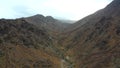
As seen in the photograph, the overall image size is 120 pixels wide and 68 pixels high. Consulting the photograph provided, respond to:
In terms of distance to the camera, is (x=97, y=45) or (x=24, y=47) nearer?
(x=24, y=47)

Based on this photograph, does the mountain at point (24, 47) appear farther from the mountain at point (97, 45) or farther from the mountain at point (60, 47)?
the mountain at point (97, 45)

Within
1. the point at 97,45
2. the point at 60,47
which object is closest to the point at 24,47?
the point at 60,47

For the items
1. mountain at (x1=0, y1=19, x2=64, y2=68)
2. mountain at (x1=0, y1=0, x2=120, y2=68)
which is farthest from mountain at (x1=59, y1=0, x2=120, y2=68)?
mountain at (x1=0, y1=19, x2=64, y2=68)

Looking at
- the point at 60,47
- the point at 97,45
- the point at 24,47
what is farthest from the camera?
the point at 60,47

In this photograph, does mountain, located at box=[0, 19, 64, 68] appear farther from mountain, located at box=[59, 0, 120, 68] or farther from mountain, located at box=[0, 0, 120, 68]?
mountain, located at box=[59, 0, 120, 68]

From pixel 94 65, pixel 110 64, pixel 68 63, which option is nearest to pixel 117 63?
pixel 110 64

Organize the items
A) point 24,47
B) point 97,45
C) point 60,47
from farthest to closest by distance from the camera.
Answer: point 60,47 < point 97,45 < point 24,47

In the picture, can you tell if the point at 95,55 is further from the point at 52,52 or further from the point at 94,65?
the point at 52,52

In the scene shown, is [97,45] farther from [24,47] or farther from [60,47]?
[24,47]
